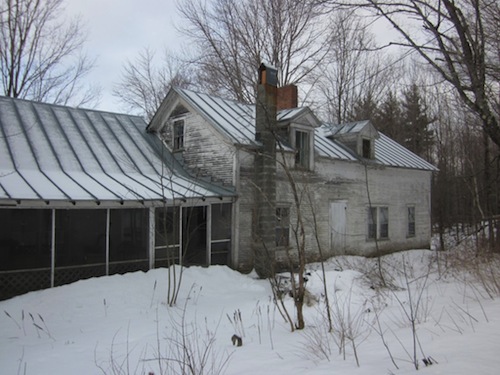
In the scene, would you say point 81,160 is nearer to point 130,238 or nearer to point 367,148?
point 130,238

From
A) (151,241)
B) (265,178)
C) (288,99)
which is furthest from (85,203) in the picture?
(288,99)

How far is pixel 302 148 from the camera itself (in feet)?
49.3

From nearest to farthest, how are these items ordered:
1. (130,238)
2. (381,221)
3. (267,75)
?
(130,238), (267,75), (381,221)

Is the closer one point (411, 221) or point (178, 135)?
point (178, 135)

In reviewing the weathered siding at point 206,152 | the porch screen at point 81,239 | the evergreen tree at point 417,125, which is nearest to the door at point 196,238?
the weathered siding at point 206,152

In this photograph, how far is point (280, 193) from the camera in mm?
14078

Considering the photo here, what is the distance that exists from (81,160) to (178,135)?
4.10m

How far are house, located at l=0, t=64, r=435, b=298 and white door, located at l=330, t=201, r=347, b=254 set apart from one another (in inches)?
2.7

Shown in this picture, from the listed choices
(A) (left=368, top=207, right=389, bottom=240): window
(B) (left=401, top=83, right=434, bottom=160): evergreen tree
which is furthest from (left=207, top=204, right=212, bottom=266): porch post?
(B) (left=401, top=83, right=434, bottom=160): evergreen tree

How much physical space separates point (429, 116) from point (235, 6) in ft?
62.2

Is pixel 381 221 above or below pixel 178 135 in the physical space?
below

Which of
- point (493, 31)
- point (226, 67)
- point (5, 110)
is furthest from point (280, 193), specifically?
point (226, 67)

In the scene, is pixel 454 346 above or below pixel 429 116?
below

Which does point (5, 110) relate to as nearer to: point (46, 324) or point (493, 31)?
point (46, 324)
